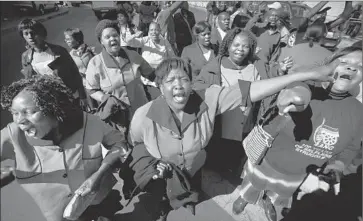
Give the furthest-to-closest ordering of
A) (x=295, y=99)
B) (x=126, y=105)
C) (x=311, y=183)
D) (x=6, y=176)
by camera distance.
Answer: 1. (x=126, y=105)
2. (x=311, y=183)
3. (x=295, y=99)
4. (x=6, y=176)

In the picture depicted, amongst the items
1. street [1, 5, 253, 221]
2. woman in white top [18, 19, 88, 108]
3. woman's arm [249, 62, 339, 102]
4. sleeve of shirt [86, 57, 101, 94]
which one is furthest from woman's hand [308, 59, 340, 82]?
woman in white top [18, 19, 88, 108]

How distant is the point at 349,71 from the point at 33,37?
3.58m

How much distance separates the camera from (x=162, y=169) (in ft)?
6.12

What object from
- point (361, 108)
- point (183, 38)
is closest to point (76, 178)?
point (361, 108)

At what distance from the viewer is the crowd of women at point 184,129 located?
5.00 feet

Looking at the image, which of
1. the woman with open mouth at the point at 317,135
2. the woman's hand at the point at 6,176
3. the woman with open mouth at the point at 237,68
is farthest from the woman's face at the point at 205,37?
the woman's hand at the point at 6,176

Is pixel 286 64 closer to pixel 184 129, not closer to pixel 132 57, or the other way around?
pixel 184 129

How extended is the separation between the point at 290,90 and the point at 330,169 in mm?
1069

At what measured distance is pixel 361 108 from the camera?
73.5 inches

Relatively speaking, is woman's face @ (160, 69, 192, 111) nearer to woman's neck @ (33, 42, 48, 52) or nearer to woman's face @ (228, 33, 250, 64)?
woman's face @ (228, 33, 250, 64)

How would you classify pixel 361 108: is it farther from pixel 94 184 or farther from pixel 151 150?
pixel 94 184

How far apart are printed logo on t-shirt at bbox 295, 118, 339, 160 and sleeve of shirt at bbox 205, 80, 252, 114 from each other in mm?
655

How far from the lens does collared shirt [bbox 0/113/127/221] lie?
59.9 inches

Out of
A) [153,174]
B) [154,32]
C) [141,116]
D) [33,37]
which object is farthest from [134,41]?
[153,174]
